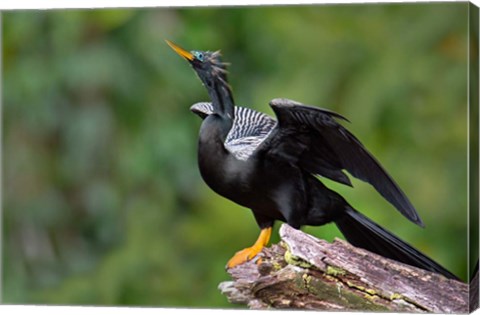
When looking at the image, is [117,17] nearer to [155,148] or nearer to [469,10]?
[155,148]

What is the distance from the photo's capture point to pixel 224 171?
5953mm

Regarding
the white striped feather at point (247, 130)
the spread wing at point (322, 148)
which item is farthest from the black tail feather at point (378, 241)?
the white striped feather at point (247, 130)

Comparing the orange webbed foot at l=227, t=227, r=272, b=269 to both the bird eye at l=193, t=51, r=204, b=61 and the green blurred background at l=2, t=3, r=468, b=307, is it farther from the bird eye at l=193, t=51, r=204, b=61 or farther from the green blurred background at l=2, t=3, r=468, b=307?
the bird eye at l=193, t=51, r=204, b=61

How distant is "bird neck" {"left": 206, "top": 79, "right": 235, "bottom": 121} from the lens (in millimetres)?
6027

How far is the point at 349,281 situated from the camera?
5.76 m

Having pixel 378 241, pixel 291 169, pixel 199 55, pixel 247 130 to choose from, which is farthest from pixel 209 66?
pixel 378 241

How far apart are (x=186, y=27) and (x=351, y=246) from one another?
125cm

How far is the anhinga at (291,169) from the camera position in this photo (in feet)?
19.1

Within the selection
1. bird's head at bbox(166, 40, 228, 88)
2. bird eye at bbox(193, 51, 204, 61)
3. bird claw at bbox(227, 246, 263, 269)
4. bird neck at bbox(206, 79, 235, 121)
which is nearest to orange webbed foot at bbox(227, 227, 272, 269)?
bird claw at bbox(227, 246, 263, 269)

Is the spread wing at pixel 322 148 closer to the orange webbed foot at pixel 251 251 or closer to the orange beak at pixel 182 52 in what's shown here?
the orange webbed foot at pixel 251 251

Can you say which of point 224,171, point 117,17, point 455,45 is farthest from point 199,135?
point 455,45

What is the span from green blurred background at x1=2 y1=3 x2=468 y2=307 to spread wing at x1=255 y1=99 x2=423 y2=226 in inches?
1.9

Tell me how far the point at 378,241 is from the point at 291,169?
1.59 ft

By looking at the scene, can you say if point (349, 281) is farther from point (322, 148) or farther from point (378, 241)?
point (322, 148)
